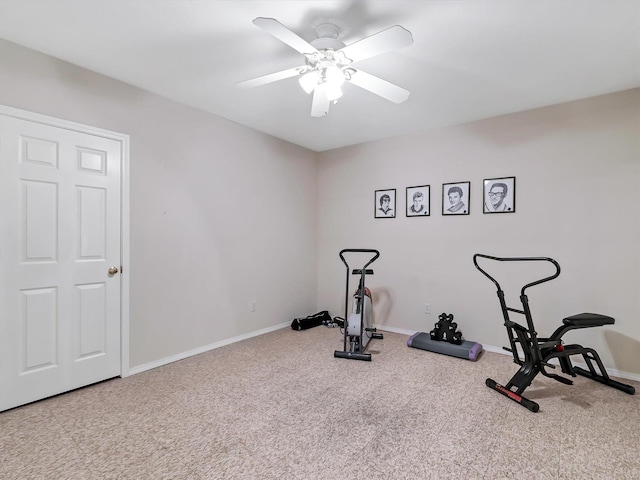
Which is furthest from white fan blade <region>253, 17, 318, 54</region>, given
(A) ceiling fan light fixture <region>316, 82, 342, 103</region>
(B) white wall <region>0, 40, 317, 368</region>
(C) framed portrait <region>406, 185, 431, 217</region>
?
(C) framed portrait <region>406, 185, 431, 217</region>

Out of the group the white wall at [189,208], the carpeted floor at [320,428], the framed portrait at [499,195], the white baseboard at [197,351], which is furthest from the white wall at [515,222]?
the white baseboard at [197,351]

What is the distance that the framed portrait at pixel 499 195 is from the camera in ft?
11.5

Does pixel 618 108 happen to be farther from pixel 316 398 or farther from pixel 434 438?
pixel 316 398

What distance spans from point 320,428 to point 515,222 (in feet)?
9.61

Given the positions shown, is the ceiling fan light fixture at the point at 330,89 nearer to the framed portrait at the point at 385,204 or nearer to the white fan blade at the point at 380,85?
the white fan blade at the point at 380,85

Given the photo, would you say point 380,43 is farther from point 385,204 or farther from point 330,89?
point 385,204

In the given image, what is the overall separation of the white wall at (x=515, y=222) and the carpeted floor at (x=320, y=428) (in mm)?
762

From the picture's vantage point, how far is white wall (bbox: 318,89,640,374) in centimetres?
298

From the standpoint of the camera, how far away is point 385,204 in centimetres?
443

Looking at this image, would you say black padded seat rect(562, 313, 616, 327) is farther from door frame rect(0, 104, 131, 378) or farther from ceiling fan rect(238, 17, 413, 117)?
door frame rect(0, 104, 131, 378)

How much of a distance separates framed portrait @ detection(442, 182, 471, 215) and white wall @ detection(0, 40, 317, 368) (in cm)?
206

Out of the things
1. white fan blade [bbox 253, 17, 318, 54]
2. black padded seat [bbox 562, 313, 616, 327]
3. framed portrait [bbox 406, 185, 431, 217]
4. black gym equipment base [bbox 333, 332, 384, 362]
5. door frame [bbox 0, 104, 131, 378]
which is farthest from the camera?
framed portrait [bbox 406, 185, 431, 217]

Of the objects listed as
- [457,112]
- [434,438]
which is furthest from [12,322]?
[457,112]

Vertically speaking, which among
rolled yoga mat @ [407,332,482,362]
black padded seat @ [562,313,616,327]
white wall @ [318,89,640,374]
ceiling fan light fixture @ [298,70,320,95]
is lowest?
rolled yoga mat @ [407,332,482,362]
